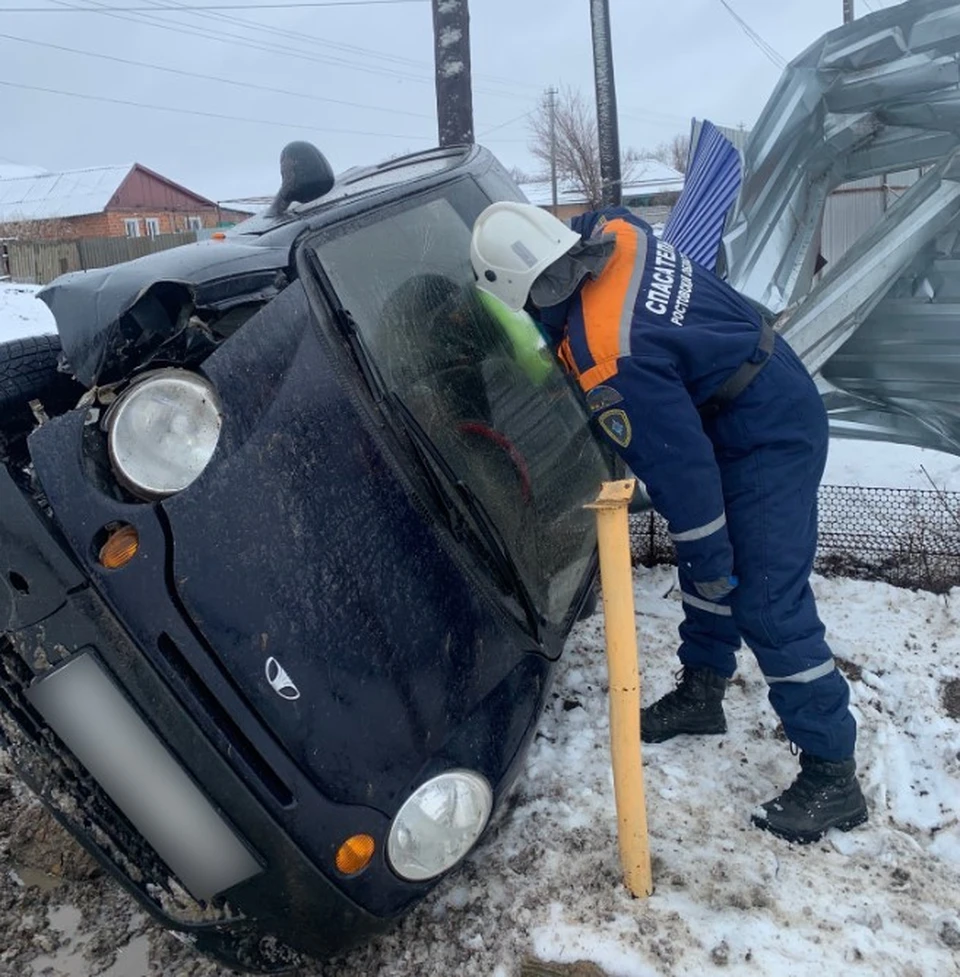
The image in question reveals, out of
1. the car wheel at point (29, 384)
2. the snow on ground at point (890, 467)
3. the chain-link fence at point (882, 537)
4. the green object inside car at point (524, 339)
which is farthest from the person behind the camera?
the snow on ground at point (890, 467)

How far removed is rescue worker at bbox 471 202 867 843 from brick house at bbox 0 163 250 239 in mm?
38255

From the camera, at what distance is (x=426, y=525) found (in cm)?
241

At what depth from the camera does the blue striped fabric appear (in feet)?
17.3

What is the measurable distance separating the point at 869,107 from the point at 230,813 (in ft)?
15.4

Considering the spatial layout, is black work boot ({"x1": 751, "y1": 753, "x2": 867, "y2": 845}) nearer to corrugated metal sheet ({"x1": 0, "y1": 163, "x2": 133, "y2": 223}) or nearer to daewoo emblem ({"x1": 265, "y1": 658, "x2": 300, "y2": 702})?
daewoo emblem ({"x1": 265, "y1": 658, "x2": 300, "y2": 702})

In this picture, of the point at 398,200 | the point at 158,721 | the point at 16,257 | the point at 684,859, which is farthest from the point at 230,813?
the point at 16,257

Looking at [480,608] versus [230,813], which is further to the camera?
[480,608]

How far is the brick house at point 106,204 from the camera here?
39.4m

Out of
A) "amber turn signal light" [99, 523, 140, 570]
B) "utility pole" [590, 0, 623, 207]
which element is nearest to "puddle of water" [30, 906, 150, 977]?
"amber turn signal light" [99, 523, 140, 570]

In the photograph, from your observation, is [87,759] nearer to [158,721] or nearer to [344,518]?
[158,721]

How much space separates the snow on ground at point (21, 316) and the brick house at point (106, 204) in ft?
69.4

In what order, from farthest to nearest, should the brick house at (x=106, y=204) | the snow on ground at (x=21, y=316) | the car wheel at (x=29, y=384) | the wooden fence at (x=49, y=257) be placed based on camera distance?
1. the brick house at (x=106, y=204)
2. the wooden fence at (x=49, y=257)
3. the snow on ground at (x=21, y=316)
4. the car wheel at (x=29, y=384)

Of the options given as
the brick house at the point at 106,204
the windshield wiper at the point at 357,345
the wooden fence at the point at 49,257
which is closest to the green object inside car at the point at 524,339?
the windshield wiper at the point at 357,345

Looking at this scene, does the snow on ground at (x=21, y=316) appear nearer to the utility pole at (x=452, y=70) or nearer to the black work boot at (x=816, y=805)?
the utility pole at (x=452, y=70)
